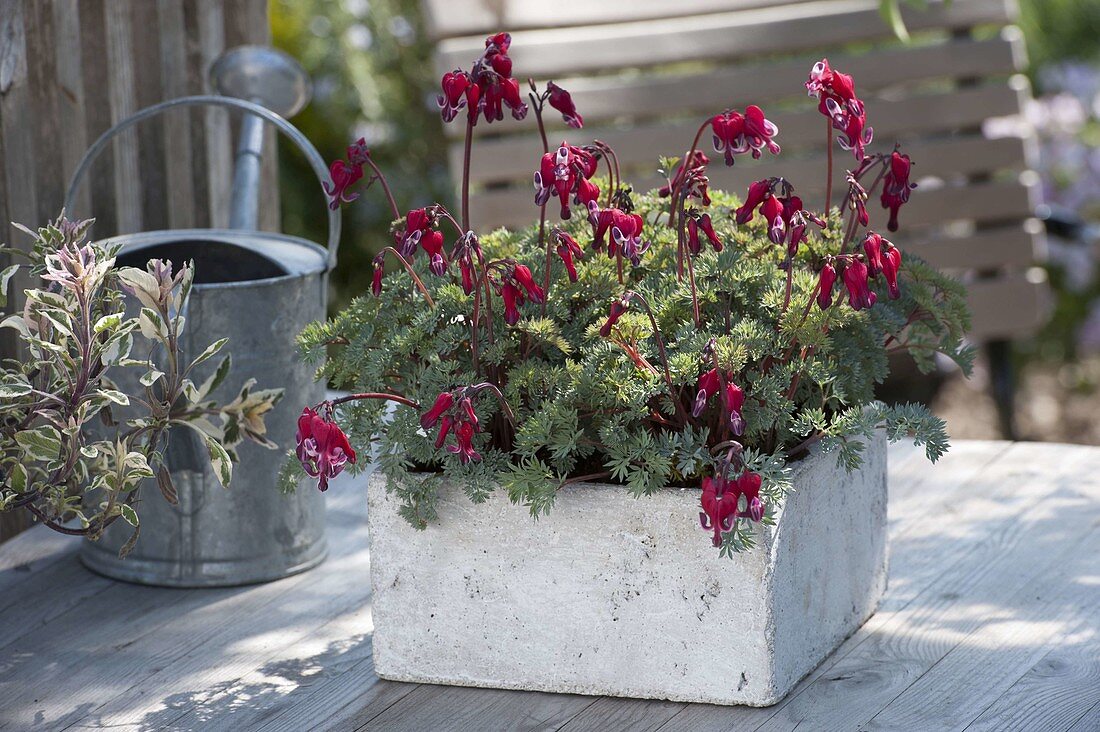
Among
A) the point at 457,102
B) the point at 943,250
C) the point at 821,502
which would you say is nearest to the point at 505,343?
the point at 457,102

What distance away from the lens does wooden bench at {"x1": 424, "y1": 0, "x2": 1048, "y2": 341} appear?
3.07 metres

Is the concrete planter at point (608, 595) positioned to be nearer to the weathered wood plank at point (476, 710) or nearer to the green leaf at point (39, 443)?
the weathered wood plank at point (476, 710)

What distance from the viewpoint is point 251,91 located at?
6.36 ft

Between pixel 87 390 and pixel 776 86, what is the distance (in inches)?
79.4

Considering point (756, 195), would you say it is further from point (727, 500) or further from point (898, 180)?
point (727, 500)

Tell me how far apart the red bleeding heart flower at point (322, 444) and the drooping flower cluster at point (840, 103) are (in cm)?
52

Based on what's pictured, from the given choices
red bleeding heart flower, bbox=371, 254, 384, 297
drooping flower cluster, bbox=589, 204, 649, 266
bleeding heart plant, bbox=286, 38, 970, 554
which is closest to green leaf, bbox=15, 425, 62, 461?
→ bleeding heart plant, bbox=286, 38, 970, 554

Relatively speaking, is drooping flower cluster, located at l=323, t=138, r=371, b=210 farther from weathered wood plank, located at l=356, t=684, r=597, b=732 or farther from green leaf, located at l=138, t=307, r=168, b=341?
weathered wood plank, located at l=356, t=684, r=597, b=732

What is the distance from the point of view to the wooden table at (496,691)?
135 centimetres

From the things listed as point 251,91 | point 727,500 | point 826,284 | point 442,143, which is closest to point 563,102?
point 826,284

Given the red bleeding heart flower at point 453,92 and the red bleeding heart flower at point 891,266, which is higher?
the red bleeding heart flower at point 453,92

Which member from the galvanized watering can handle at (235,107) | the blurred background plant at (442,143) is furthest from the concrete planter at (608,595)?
the blurred background plant at (442,143)

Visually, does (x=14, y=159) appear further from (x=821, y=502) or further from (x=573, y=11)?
(x=573, y=11)

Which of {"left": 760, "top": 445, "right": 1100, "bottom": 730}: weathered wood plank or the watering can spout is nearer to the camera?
{"left": 760, "top": 445, "right": 1100, "bottom": 730}: weathered wood plank
